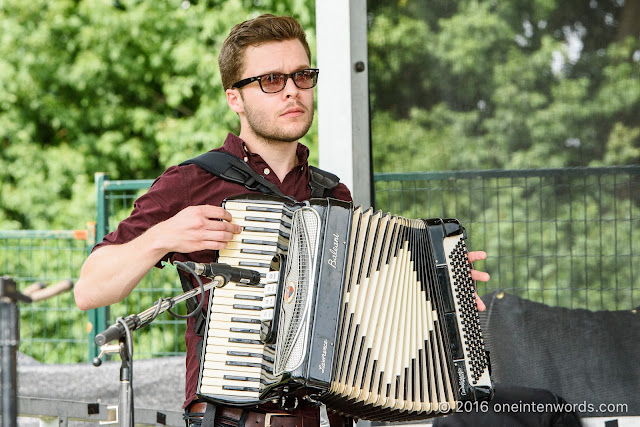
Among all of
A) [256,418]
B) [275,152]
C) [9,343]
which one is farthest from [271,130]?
[9,343]

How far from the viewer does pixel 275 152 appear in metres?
2.24

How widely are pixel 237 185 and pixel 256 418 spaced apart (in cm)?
60

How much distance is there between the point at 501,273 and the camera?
2986 mm

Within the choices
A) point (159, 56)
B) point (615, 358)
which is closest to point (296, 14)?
point (159, 56)

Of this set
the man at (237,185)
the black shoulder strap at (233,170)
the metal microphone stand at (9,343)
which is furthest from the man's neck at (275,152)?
the metal microphone stand at (9,343)

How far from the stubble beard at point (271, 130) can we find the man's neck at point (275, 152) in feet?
0.06

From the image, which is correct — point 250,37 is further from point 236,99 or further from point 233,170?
point 233,170

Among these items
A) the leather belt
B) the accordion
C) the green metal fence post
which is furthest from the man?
the green metal fence post

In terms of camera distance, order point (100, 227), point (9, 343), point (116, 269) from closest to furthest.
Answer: point (9, 343) < point (116, 269) < point (100, 227)

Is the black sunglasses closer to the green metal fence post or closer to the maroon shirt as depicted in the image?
the maroon shirt

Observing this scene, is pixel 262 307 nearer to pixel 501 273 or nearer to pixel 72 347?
pixel 501 273

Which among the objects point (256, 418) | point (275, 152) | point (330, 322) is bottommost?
point (256, 418)

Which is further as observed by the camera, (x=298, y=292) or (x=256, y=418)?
(x=256, y=418)

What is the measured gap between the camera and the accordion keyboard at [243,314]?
1.81 m
